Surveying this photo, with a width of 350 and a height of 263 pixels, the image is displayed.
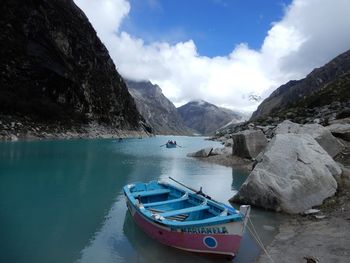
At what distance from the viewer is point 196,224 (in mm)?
14297

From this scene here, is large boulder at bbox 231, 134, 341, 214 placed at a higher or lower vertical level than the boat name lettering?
higher

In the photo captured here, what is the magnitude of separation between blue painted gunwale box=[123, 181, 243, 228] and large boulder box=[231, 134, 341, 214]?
195 inches

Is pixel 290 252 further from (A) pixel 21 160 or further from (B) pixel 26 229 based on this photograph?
(A) pixel 21 160

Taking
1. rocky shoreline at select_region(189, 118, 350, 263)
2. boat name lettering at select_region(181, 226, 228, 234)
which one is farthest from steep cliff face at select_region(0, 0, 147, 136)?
boat name lettering at select_region(181, 226, 228, 234)

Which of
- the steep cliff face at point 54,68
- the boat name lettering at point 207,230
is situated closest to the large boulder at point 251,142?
the boat name lettering at point 207,230

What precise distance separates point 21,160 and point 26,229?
33.2 meters

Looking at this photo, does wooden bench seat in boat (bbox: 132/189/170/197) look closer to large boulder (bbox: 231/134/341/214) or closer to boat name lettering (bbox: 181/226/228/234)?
large boulder (bbox: 231/134/341/214)

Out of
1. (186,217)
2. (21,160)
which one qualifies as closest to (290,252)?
(186,217)

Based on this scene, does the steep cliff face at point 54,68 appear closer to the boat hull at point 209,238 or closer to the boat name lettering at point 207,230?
the boat hull at point 209,238

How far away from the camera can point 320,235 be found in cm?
1655

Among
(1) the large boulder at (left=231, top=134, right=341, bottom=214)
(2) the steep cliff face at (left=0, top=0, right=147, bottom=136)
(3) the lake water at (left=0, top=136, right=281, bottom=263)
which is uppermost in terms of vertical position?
(2) the steep cliff face at (left=0, top=0, right=147, bottom=136)

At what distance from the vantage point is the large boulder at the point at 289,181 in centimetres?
2138

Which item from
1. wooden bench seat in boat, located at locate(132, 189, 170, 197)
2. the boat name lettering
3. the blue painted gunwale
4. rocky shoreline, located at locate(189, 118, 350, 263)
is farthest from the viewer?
wooden bench seat in boat, located at locate(132, 189, 170, 197)

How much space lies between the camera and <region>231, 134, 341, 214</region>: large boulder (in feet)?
70.2
